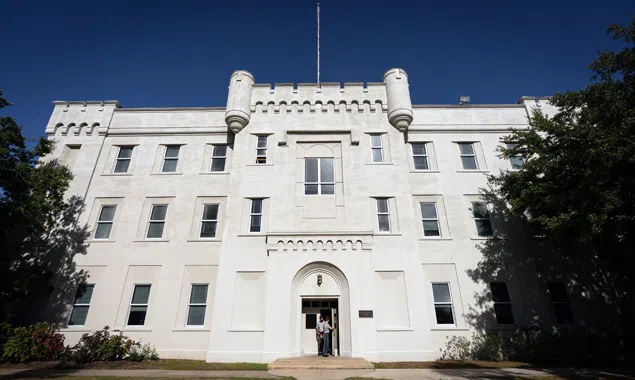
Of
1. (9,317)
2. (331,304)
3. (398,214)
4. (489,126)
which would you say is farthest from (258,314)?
(489,126)

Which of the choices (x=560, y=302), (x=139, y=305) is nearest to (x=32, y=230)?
(x=139, y=305)

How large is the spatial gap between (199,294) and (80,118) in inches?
616

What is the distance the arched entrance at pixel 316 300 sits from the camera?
15664mm

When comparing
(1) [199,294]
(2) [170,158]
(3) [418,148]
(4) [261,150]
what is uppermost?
(3) [418,148]

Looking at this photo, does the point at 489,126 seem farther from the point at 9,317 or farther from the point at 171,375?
the point at 9,317

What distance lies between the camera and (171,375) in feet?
41.1

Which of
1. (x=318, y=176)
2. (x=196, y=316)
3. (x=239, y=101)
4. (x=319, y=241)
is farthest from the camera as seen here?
(x=239, y=101)

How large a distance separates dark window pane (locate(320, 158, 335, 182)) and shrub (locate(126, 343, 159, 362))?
12.8 meters

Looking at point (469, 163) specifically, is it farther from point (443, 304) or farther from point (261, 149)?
point (261, 149)

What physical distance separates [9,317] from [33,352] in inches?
103

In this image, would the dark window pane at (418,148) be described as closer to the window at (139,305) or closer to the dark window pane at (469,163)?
the dark window pane at (469,163)

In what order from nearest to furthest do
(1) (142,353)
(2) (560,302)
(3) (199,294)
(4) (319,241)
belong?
1. (1) (142,353)
2. (4) (319,241)
3. (2) (560,302)
4. (3) (199,294)

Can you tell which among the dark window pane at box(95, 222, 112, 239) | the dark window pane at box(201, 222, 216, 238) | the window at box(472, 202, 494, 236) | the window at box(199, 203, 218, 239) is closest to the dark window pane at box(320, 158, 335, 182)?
the window at box(199, 203, 218, 239)

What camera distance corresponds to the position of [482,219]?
1950 centimetres
